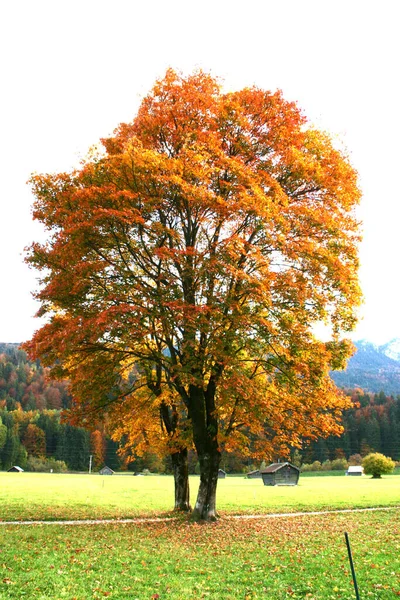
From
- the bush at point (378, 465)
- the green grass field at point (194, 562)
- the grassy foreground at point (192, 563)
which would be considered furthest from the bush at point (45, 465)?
the grassy foreground at point (192, 563)

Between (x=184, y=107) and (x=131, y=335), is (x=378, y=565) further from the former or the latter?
(x=184, y=107)

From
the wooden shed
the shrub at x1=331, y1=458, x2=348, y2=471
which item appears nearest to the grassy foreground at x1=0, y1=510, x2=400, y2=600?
the wooden shed

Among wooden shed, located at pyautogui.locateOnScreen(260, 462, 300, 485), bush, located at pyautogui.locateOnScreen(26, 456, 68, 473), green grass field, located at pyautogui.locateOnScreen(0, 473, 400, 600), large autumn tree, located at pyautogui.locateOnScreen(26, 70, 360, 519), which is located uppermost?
large autumn tree, located at pyautogui.locateOnScreen(26, 70, 360, 519)

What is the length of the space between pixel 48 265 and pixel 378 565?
1343 cm

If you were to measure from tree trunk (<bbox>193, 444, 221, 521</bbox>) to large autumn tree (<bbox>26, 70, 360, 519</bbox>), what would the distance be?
0.05m

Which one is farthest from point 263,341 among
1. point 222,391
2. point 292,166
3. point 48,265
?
point 48,265

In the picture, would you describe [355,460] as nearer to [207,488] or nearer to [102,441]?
[102,441]

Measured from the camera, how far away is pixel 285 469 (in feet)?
211

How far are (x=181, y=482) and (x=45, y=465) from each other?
10144cm

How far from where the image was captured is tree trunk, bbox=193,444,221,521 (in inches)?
690

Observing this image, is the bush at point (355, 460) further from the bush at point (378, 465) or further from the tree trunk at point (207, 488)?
the tree trunk at point (207, 488)

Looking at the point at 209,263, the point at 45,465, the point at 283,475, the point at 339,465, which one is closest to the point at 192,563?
the point at 209,263

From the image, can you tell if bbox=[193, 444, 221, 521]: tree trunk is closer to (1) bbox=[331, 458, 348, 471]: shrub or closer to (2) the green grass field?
(2) the green grass field

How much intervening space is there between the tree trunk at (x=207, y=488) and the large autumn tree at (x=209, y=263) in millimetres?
53
